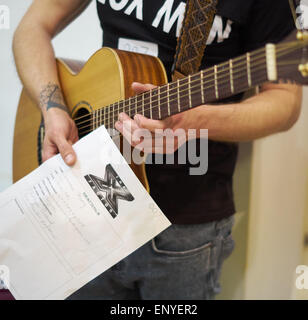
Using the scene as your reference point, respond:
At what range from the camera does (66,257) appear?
659 millimetres

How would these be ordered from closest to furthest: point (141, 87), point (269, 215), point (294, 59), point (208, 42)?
point (294, 59), point (141, 87), point (208, 42), point (269, 215)

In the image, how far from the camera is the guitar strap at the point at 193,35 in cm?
66

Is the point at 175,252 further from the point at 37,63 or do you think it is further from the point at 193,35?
the point at 37,63

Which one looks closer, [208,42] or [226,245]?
[208,42]

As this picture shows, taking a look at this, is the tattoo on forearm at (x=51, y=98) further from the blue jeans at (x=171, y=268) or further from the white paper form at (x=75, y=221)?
the blue jeans at (x=171, y=268)

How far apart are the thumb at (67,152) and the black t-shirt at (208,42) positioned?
0.17 m

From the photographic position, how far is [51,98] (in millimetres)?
838

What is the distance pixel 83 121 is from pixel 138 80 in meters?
0.18

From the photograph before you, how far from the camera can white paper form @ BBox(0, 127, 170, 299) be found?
0.64m

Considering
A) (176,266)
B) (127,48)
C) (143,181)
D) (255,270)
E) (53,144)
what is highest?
(127,48)

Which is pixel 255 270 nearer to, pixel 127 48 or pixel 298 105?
pixel 298 105

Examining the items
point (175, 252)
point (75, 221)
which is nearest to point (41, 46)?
point (75, 221)
